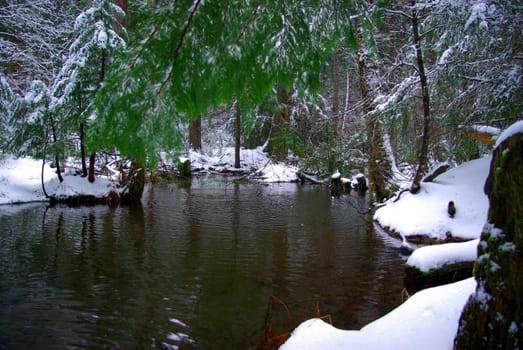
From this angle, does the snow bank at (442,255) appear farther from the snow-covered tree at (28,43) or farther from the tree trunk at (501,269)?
the snow-covered tree at (28,43)

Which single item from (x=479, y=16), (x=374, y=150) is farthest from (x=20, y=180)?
Result: (x=479, y=16)

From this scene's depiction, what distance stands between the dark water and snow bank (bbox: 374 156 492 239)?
2.82 ft

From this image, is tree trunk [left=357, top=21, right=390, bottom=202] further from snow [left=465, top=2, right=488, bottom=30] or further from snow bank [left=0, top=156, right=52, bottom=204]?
snow bank [left=0, top=156, right=52, bottom=204]

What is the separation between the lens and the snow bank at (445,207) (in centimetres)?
780

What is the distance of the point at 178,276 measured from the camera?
6.02 meters

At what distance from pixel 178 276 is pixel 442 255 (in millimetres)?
4069

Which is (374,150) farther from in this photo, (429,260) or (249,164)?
(249,164)

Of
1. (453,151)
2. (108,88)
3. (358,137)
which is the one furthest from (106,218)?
(453,151)

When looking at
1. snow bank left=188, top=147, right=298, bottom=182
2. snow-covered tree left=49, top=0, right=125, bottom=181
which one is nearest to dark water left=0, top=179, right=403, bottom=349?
snow-covered tree left=49, top=0, right=125, bottom=181

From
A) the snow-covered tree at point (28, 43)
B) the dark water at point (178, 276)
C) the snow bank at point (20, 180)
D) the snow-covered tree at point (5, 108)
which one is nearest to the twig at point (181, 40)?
the dark water at point (178, 276)

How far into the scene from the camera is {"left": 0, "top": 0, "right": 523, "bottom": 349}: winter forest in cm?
238

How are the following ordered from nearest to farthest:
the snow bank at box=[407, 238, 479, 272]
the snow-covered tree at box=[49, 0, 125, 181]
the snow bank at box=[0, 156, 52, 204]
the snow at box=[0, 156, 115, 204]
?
the snow bank at box=[407, 238, 479, 272] → the snow-covered tree at box=[49, 0, 125, 181] → the snow bank at box=[0, 156, 52, 204] → the snow at box=[0, 156, 115, 204]

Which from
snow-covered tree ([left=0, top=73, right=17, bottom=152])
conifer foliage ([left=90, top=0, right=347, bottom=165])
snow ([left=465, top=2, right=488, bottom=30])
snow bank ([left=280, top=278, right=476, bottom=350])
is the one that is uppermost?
snow ([left=465, top=2, right=488, bottom=30])

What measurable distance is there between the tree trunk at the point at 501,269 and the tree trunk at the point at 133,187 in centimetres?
1246
